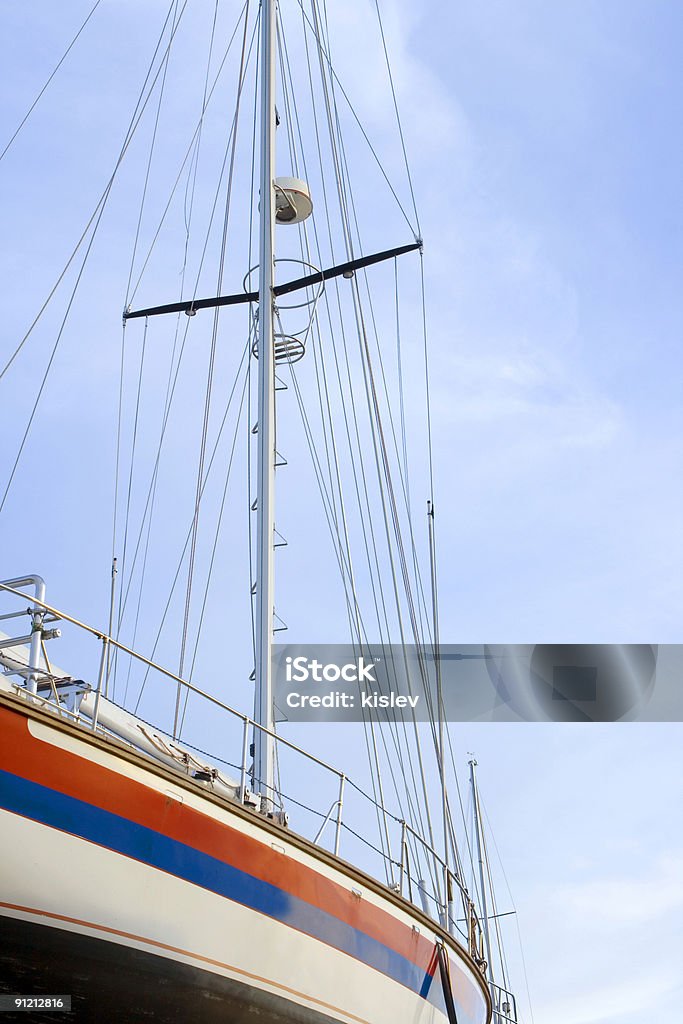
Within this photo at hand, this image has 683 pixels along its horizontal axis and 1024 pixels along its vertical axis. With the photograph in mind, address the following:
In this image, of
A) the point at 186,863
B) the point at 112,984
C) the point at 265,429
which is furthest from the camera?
the point at 265,429

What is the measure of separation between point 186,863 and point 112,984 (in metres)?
0.84

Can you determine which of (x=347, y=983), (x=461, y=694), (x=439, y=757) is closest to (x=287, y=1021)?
(x=347, y=983)

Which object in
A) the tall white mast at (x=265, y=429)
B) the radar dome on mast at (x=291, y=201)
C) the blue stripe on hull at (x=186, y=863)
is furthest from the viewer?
the radar dome on mast at (x=291, y=201)

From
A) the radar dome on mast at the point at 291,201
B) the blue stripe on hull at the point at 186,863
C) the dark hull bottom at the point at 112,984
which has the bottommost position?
the dark hull bottom at the point at 112,984

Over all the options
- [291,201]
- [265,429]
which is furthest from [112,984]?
[291,201]

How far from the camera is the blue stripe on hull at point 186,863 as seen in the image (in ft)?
21.7

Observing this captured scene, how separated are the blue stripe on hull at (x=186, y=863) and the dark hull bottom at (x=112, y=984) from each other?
15.4 inches

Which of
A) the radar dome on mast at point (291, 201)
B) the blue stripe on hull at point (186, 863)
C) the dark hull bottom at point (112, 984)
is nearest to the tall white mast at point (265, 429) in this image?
the radar dome on mast at point (291, 201)

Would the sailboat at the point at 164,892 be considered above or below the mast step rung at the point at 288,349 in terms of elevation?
below

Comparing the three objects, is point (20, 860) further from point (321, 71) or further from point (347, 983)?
point (321, 71)

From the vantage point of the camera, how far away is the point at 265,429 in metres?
14.0

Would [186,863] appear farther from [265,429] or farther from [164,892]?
[265,429]

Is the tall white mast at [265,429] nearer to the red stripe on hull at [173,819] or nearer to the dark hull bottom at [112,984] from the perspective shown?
the red stripe on hull at [173,819]

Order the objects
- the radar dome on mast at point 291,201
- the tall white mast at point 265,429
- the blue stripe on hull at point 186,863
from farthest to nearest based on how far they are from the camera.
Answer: the radar dome on mast at point 291,201, the tall white mast at point 265,429, the blue stripe on hull at point 186,863
